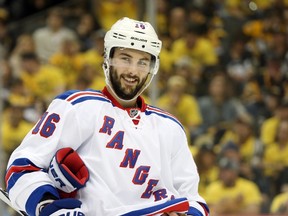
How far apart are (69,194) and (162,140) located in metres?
0.37

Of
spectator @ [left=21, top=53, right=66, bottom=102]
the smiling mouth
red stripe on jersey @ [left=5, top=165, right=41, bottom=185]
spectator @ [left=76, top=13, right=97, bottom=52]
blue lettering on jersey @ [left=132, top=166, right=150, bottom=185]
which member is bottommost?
blue lettering on jersey @ [left=132, top=166, right=150, bottom=185]

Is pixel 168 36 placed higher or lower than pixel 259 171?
higher

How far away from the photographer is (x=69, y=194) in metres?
2.55

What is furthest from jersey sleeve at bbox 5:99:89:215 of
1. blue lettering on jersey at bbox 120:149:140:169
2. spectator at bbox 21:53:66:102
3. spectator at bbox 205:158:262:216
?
spectator at bbox 21:53:66:102

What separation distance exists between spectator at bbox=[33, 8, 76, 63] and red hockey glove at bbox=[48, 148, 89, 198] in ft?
10.6

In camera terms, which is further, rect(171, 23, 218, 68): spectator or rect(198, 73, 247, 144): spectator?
rect(171, 23, 218, 68): spectator

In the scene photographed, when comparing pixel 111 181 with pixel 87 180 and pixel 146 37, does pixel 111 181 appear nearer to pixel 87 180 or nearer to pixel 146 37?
pixel 87 180

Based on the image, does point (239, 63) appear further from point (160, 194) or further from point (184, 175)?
point (160, 194)

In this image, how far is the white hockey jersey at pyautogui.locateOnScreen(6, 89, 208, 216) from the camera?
252 centimetres

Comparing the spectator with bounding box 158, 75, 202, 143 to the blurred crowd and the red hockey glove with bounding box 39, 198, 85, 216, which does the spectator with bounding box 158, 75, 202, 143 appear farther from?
the red hockey glove with bounding box 39, 198, 85, 216

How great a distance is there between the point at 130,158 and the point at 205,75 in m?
3.10

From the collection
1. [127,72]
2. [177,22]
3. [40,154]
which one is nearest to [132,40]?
[127,72]

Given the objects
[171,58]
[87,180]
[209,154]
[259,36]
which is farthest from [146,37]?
[259,36]

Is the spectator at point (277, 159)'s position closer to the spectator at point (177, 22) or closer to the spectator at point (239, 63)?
the spectator at point (239, 63)
